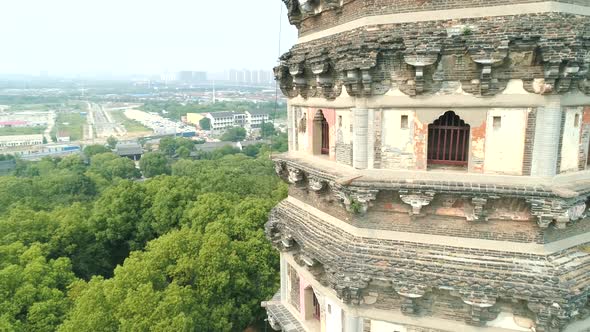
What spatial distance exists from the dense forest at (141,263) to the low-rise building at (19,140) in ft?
332

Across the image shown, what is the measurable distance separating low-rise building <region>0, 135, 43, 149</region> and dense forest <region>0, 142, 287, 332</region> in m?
101

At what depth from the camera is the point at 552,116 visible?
297 inches

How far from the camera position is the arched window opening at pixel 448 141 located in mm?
8484

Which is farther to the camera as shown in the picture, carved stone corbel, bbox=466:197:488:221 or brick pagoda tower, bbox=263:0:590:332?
carved stone corbel, bbox=466:197:488:221

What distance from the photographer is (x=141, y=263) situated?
19.2 m

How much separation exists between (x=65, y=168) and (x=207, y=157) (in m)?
31.2

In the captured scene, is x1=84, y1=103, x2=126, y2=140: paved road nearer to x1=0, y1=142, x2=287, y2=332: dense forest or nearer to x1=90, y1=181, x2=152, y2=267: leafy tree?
x1=0, y1=142, x2=287, y2=332: dense forest

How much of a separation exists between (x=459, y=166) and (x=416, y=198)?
117 centimetres

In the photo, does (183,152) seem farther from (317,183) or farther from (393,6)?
(393,6)

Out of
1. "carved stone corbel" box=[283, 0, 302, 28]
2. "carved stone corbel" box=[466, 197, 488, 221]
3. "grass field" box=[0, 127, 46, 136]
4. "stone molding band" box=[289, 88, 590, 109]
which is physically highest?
"carved stone corbel" box=[283, 0, 302, 28]

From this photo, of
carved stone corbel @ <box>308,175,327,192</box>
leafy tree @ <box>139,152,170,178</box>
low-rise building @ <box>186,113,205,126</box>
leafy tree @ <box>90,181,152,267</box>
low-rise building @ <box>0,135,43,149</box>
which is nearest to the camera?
carved stone corbel @ <box>308,175,327,192</box>

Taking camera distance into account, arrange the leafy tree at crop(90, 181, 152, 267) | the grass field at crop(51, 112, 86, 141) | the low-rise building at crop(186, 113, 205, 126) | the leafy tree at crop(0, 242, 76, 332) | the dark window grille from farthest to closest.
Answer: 1. the low-rise building at crop(186, 113, 205, 126)
2. the grass field at crop(51, 112, 86, 141)
3. the leafy tree at crop(90, 181, 152, 267)
4. the leafy tree at crop(0, 242, 76, 332)
5. the dark window grille

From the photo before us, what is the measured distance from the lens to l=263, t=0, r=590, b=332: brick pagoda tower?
24.7 ft

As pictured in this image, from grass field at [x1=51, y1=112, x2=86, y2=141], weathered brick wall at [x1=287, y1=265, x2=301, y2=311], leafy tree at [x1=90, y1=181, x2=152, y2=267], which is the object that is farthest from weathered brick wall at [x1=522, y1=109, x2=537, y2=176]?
grass field at [x1=51, y1=112, x2=86, y2=141]
